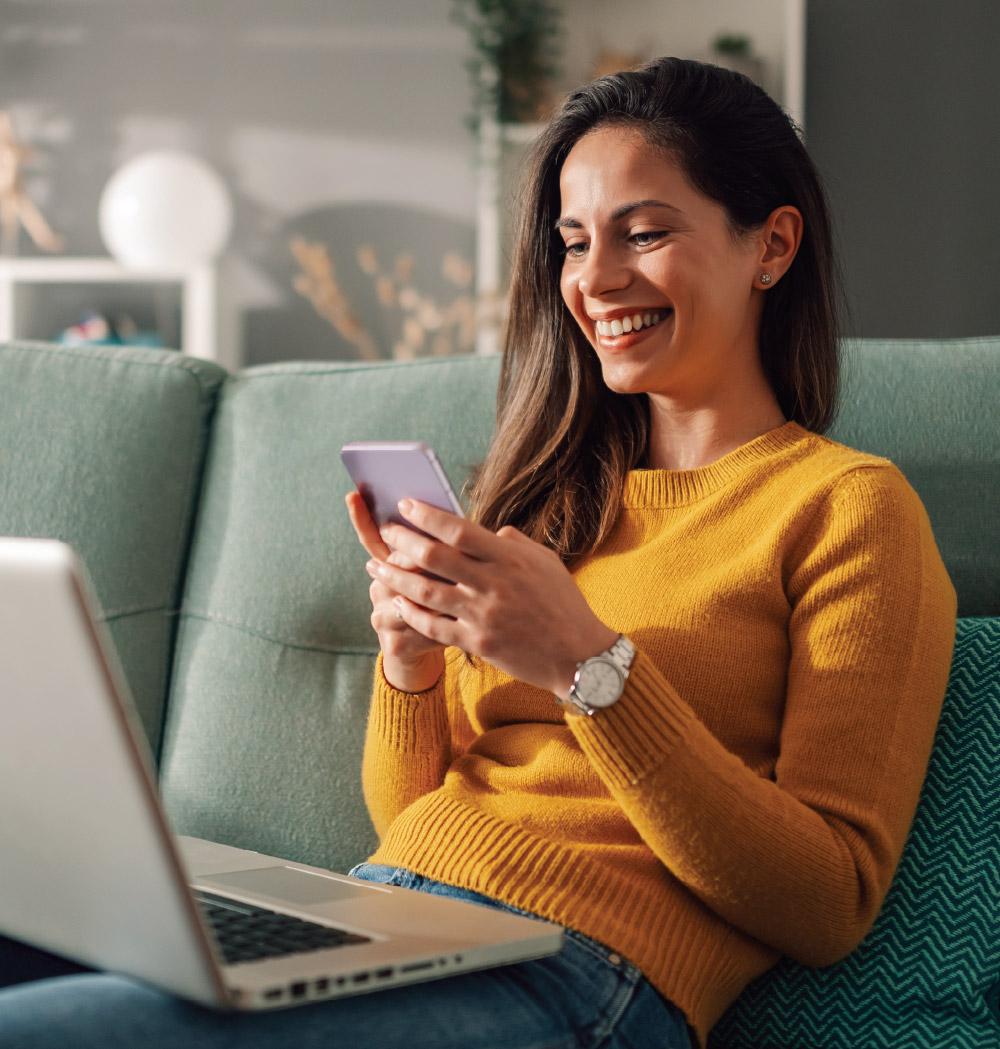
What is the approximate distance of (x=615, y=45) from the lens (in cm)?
354

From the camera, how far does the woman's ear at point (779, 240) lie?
1.17 m

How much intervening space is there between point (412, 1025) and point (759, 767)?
403 mm

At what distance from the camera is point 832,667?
36.8 inches

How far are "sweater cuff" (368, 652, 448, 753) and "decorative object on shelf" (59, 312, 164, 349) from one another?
2509 millimetres

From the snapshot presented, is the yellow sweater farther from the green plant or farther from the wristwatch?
the green plant

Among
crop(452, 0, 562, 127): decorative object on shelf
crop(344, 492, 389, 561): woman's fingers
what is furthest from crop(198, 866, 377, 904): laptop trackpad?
crop(452, 0, 562, 127): decorative object on shelf

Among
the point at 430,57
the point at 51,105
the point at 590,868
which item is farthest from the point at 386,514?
the point at 51,105

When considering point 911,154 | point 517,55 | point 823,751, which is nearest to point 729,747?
point 823,751

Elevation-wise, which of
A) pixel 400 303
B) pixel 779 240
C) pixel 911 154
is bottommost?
pixel 400 303

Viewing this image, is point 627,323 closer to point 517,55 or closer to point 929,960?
point 929,960

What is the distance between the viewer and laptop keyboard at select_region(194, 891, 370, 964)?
2.38 feet

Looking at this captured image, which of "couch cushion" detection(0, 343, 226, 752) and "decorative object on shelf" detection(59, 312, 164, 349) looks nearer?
"couch cushion" detection(0, 343, 226, 752)

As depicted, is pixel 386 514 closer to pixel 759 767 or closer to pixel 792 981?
pixel 759 767

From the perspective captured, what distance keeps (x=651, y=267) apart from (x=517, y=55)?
2634 mm
